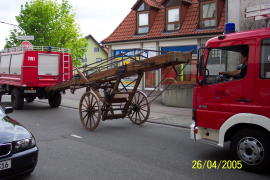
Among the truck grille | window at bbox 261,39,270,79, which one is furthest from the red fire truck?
window at bbox 261,39,270,79

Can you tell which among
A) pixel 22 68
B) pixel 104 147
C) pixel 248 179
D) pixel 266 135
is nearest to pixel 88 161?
pixel 104 147

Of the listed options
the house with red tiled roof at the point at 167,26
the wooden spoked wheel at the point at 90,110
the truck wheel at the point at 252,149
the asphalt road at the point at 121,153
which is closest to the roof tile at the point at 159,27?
the house with red tiled roof at the point at 167,26

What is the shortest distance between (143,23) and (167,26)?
224 centimetres

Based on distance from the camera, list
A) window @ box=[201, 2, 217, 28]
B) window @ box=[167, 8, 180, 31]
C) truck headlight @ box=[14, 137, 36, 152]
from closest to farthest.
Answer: truck headlight @ box=[14, 137, 36, 152] → window @ box=[201, 2, 217, 28] → window @ box=[167, 8, 180, 31]

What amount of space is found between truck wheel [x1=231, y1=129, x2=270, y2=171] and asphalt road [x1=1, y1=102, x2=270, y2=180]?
185mm

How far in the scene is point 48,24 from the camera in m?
32.7

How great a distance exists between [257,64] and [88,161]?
3.57 meters

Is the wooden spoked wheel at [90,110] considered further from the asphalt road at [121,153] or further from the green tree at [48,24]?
the green tree at [48,24]

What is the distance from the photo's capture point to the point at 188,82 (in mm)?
14266

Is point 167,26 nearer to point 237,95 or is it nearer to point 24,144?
point 237,95

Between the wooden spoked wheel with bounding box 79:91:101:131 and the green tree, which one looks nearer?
the wooden spoked wheel with bounding box 79:91:101:131

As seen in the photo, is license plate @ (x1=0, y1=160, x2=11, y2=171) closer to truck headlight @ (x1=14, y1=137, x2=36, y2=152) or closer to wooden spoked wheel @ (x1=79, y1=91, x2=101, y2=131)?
truck headlight @ (x1=14, y1=137, x2=36, y2=152)

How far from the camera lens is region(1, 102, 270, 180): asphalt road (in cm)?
526
